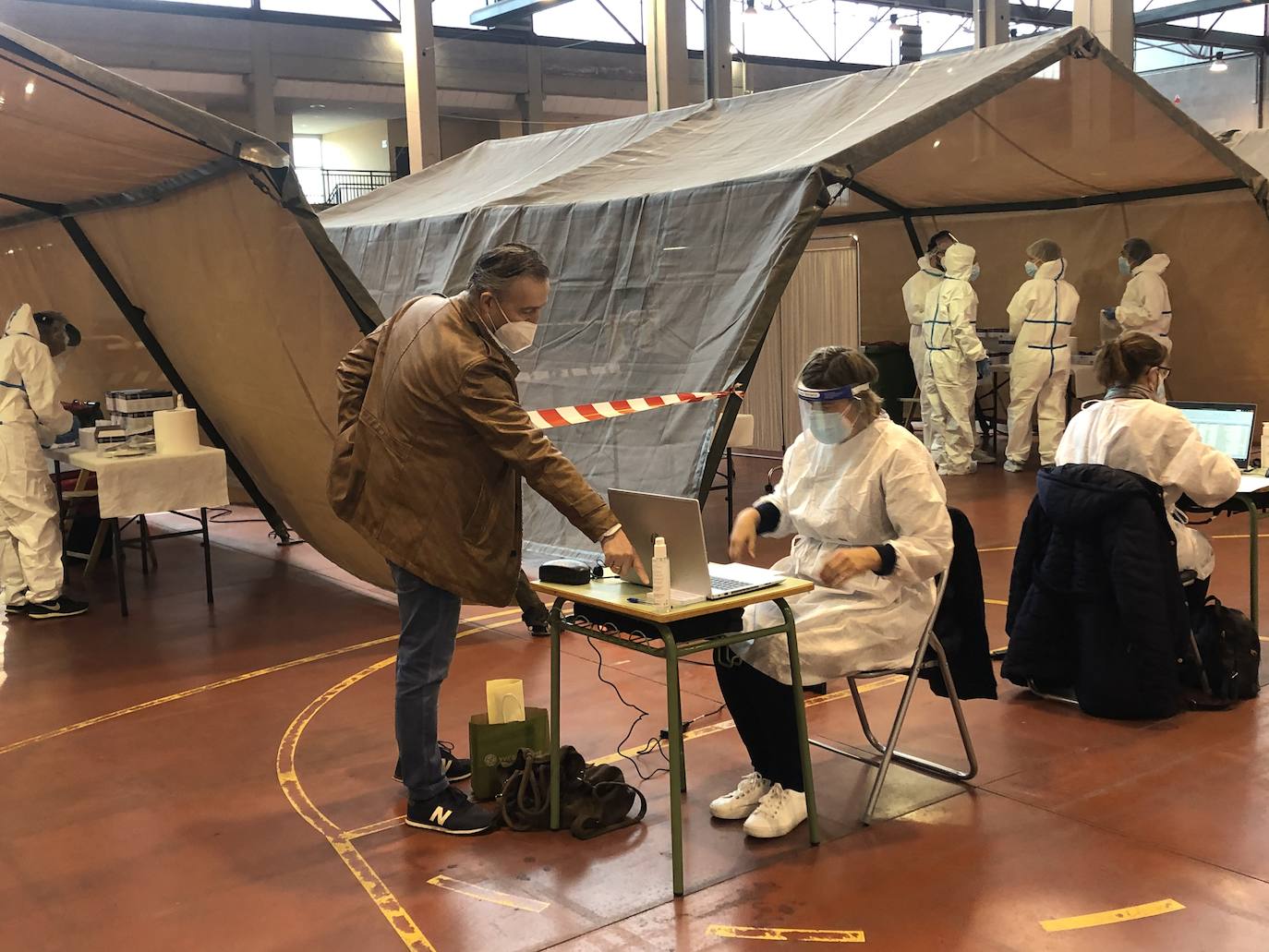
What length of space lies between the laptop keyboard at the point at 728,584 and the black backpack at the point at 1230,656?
1858 millimetres

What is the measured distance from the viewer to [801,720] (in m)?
2.98

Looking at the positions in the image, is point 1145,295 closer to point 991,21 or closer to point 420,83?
point 991,21

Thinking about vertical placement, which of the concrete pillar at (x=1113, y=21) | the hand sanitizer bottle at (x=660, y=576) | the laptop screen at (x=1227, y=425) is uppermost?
the concrete pillar at (x=1113, y=21)

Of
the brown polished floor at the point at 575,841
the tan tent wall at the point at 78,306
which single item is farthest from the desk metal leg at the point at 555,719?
the tan tent wall at the point at 78,306

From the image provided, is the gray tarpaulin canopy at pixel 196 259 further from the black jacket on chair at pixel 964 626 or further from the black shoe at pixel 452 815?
the black jacket on chair at pixel 964 626

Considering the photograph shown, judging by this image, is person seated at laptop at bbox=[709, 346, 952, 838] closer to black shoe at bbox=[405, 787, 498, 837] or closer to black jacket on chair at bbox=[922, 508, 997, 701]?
black jacket on chair at bbox=[922, 508, 997, 701]

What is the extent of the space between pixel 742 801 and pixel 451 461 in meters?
1.13

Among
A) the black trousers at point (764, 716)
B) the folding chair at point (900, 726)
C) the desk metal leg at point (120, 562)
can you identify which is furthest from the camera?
the desk metal leg at point (120, 562)

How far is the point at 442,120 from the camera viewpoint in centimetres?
1967

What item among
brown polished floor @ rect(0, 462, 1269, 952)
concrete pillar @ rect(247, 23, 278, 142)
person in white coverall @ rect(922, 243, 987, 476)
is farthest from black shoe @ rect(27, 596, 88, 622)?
concrete pillar @ rect(247, 23, 278, 142)

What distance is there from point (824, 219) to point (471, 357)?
9.08 meters

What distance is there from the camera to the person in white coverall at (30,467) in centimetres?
559

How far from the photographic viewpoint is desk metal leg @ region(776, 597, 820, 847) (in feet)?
9.66

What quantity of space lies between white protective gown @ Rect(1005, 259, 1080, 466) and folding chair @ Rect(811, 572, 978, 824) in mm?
5666
